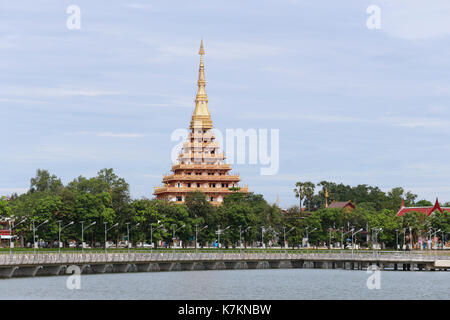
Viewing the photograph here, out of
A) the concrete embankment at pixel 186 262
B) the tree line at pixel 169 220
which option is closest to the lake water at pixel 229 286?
the concrete embankment at pixel 186 262

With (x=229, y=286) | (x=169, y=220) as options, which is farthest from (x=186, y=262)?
(x=229, y=286)

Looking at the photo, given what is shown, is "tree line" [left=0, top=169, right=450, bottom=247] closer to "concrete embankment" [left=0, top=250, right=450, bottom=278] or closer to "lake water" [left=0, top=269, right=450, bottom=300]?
"concrete embankment" [left=0, top=250, right=450, bottom=278]

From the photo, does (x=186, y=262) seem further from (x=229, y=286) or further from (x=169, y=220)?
(x=229, y=286)

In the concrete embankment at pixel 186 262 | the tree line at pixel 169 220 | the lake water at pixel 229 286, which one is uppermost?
the tree line at pixel 169 220

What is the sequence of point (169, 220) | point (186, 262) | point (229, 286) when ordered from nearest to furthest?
point (229, 286) < point (186, 262) < point (169, 220)

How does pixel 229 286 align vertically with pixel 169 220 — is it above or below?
below

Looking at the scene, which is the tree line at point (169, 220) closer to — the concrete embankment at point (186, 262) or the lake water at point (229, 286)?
the concrete embankment at point (186, 262)

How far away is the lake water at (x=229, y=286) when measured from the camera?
102312mm

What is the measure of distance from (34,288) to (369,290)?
4257 centimetres

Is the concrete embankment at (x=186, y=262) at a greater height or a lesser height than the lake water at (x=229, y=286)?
greater

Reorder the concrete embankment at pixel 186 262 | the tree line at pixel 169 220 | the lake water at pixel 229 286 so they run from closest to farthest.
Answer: the lake water at pixel 229 286 < the concrete embankment at pixel 186 262 < the tree line at pixel 169 220

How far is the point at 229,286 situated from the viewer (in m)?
118
